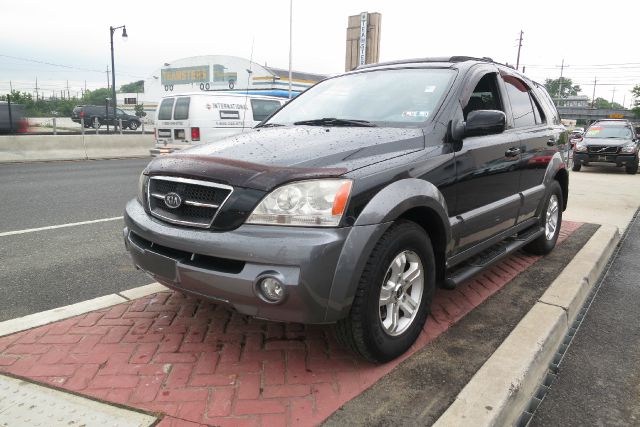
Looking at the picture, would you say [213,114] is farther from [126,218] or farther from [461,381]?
[461,381]

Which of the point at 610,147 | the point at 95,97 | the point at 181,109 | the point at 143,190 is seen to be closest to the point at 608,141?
the point at 610,147

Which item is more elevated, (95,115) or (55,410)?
(95,115)

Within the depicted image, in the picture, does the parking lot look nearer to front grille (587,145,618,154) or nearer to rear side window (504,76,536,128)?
rear side window (504,76,536,128)

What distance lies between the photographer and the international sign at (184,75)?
46.8m

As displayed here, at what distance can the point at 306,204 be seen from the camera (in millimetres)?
2316

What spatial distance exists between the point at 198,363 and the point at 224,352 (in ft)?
0.58

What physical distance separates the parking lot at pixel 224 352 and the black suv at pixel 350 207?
0.28 meters

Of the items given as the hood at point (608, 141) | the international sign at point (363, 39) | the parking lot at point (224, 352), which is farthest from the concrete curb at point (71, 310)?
the international sign at point (363, 39)

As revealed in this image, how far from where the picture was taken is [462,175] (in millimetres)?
3141

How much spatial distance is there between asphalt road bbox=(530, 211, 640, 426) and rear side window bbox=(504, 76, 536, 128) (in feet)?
5.34

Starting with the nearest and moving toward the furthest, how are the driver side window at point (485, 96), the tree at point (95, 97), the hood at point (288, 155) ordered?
the hood at point (288, 155) → the driver side window at point (485, 96) → the tree at point (95, 97)

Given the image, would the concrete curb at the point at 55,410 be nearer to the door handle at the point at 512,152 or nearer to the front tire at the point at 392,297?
the front tire at the point at 392,297

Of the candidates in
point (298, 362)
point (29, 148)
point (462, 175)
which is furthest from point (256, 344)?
point (29, 148)

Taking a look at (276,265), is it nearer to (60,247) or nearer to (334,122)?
(334,122)
